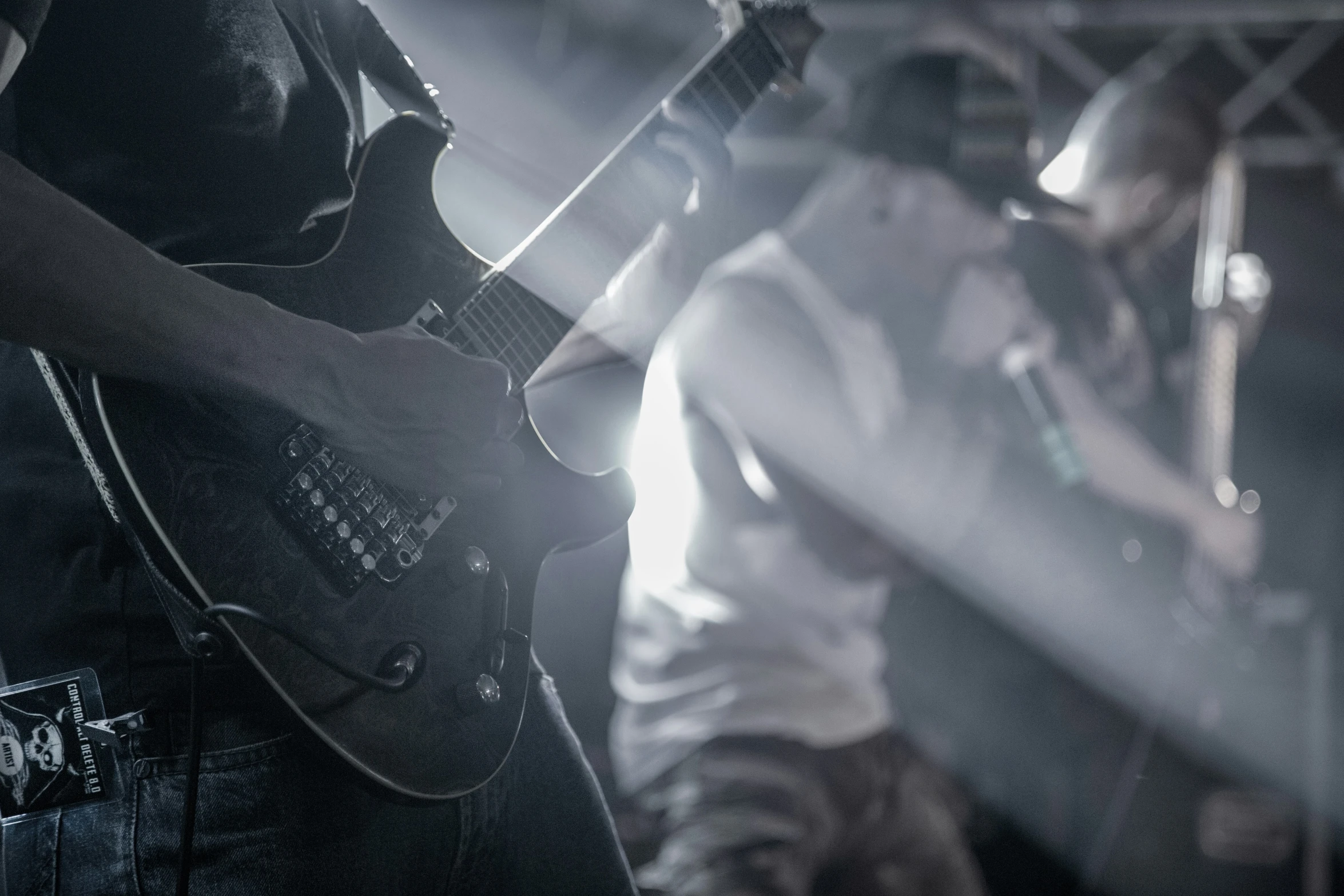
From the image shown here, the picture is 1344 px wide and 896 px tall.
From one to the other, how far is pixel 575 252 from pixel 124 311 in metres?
0.60

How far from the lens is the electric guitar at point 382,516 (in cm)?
78

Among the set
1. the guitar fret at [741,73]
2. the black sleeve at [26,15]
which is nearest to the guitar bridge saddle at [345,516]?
the black sleeve at [26,15]

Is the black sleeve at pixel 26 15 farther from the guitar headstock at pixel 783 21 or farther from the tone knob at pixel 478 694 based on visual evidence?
the guitar headstock at pixel 783 21

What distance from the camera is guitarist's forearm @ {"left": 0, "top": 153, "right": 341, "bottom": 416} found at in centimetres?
68

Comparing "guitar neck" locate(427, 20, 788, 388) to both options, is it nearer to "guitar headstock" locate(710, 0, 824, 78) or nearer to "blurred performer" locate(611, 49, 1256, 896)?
"guitar headstock" locate(710, 0, 824, 78)

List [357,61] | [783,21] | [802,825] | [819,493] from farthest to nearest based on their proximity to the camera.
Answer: [819,493] < [802,825] < [783,21] < [357,61]

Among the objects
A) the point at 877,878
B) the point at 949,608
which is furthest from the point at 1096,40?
the point at 877,878

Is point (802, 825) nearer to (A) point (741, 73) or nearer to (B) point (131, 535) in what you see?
(A) point (741, 73)

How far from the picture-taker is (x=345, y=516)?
88cm

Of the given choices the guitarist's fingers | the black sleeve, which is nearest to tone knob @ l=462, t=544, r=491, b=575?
the guitarist's fingers

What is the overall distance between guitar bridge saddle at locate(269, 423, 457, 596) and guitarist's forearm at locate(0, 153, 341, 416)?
7 centimetres

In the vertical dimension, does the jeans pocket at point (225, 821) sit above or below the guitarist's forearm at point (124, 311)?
below

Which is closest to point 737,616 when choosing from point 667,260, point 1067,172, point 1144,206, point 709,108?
point 667,260

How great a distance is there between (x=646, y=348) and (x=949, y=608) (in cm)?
206
